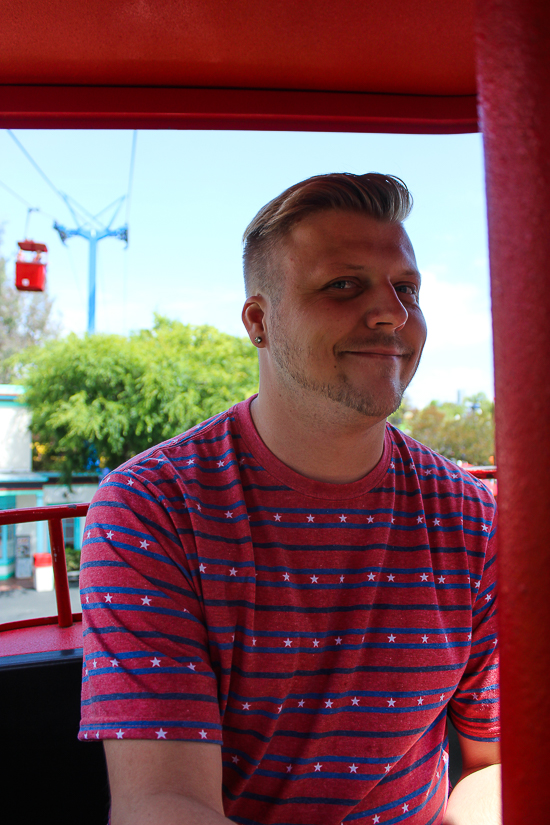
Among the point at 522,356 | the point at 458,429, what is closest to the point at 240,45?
the point at 522,356

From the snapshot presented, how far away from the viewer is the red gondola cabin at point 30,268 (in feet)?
32.5

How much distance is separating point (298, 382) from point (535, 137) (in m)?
1.12

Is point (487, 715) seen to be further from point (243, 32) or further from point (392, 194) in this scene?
point (243, 32)

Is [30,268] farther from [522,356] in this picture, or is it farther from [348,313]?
[522,356]

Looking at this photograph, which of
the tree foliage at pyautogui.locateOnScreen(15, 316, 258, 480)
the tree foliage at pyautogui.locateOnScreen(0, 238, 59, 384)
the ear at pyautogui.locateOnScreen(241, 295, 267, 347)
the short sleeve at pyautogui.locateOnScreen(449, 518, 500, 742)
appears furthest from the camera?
the tree foliage at pyautogui.locateOnScreen(0, 238, 59, 384)

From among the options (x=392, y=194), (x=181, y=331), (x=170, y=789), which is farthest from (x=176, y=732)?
(x=181, y=331)

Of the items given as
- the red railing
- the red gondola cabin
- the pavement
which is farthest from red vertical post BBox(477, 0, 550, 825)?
the pavement

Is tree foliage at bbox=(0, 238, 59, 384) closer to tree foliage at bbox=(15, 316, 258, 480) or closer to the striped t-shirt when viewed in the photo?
tree foliage at bbox=(15, 316, 258, 480)

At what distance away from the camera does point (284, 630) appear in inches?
46.3

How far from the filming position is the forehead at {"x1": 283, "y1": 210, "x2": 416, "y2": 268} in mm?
1475

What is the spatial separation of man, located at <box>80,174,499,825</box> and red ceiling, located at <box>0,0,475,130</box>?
31 centimetres

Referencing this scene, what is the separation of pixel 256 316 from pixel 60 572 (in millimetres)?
1299

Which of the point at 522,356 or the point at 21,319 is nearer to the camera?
the point at 522,356

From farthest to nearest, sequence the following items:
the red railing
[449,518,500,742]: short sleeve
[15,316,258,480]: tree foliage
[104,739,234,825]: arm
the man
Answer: [15,316,258,480]: tree foliage → the red railing → [449,518,500,742]: short sleeve → the man → [104,739,234,825]: arm
